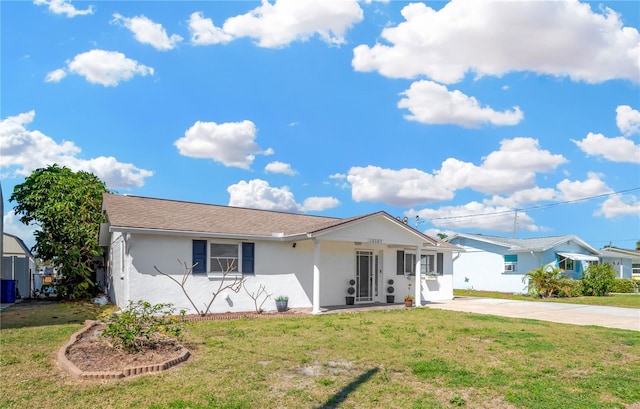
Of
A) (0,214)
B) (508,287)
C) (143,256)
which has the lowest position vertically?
(508,287)

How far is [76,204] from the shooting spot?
63.9 ft

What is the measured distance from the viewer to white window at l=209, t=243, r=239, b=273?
14.0 m

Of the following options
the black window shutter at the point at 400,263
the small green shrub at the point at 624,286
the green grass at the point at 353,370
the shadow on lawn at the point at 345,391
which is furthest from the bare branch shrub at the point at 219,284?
the small green shrub at the point at 624,286

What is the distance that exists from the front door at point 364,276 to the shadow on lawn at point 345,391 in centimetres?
1029

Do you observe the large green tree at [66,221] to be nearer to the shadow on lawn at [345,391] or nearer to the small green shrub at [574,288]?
the shadow on lawn at [345,391]

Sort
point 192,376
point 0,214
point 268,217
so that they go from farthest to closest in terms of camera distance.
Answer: point 268,217 → point 192,376 → point 0,214

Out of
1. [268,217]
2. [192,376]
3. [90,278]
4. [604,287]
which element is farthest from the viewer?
[604,287]

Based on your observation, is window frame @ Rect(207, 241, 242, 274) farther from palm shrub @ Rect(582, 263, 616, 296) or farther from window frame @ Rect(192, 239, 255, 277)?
palm shrub @ Rect(582, 263, 616, 296)

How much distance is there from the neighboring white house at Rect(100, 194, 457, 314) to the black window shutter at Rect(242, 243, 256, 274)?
3cm

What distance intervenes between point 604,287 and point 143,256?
25.8 meters

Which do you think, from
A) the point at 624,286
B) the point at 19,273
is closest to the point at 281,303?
the point at 19,273

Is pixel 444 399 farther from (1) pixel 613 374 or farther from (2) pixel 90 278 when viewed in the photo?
(2) pixel 90 278

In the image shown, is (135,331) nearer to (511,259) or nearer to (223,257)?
(223,257)


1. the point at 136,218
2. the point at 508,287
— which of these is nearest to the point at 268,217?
the point at 136,218
